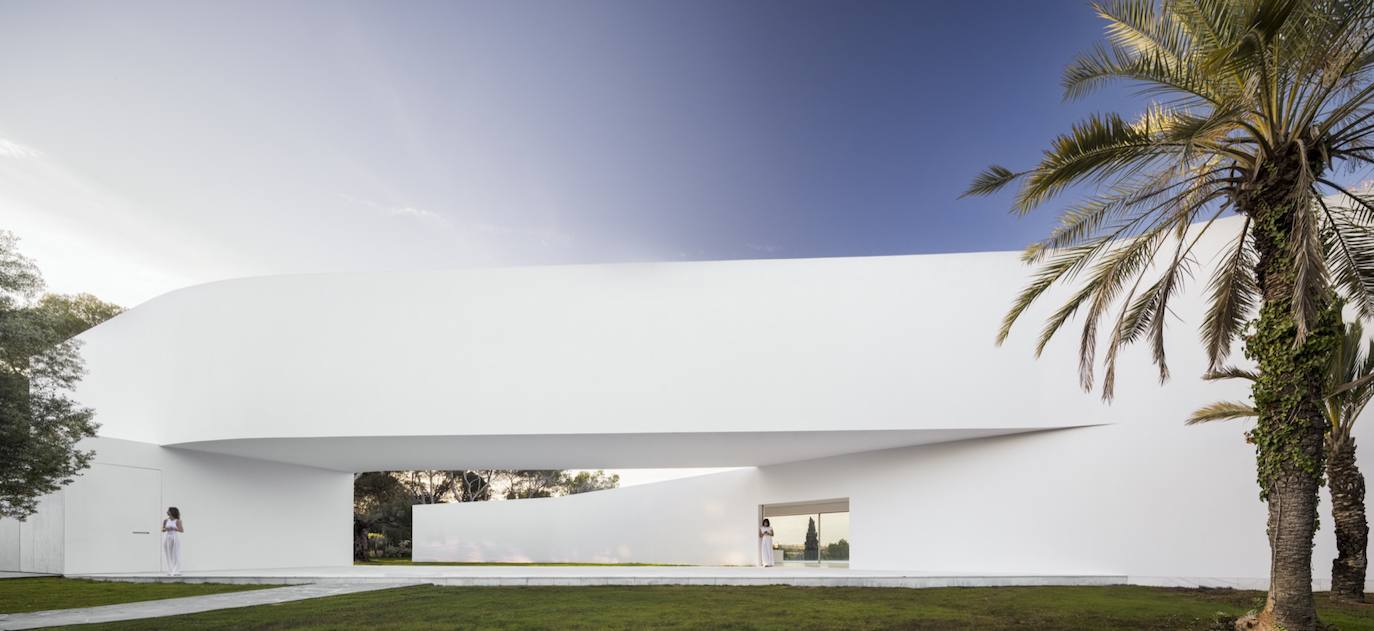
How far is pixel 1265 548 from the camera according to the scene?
44.7 ft

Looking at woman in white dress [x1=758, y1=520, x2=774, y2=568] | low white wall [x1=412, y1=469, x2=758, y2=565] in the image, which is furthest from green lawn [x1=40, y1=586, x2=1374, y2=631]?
low white wall [x1=412, y1=469, x2=758, y2=565]

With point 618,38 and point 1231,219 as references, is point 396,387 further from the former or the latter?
point 1231,219

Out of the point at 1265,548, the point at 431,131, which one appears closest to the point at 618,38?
the point at 431,131

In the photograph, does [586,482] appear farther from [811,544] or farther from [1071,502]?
[1071,502]

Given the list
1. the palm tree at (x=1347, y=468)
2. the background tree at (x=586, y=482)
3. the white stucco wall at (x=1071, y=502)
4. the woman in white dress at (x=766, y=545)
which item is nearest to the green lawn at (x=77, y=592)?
the woman in white dress at (x=766, y=545)

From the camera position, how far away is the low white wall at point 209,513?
51.6ft

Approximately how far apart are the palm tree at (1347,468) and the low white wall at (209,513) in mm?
19138

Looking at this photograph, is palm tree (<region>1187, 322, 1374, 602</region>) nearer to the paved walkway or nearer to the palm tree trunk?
the palm tree trunk

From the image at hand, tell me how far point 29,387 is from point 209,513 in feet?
30.1

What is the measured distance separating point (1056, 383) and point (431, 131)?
46.2ft

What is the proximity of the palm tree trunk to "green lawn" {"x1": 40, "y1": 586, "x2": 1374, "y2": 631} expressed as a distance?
0.57 m

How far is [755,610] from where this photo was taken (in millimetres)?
9789

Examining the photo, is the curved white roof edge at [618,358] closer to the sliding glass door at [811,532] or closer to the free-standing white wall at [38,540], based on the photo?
the free-standing white wall at [38,540]

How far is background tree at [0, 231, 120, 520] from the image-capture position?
9.76m
